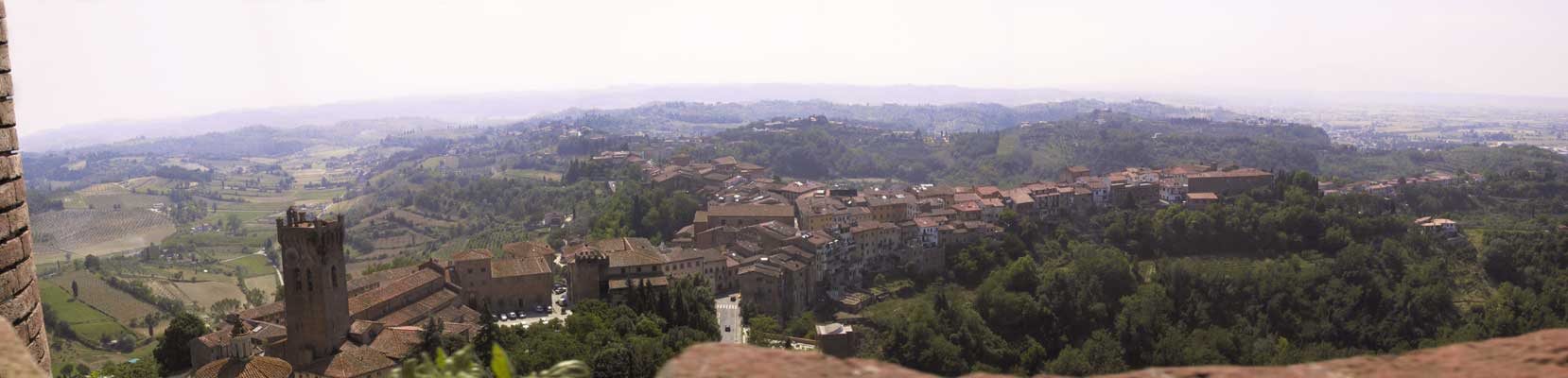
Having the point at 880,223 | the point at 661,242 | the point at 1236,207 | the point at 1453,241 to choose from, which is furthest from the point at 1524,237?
the point at 661,242

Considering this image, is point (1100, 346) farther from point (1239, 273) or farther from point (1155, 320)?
point (1239, 273)

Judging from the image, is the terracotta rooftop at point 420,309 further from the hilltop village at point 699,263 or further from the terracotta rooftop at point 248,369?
the terracotta rooftop at point 248,369

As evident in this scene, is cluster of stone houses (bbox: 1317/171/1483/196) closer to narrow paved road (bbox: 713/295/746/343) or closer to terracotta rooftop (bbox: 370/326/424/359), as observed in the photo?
narrow paved road (bbox: 713/295/746/343)

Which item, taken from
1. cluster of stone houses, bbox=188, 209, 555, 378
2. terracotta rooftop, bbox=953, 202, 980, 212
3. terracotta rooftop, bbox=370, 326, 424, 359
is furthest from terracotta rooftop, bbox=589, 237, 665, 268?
terracotta rooftop, bbox=953, 202, 980, 212

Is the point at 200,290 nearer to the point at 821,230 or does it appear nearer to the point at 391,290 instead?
the point at 391,290

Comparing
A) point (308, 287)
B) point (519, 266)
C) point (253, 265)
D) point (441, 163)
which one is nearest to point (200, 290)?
point (253, 265)

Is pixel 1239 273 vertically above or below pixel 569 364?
below
